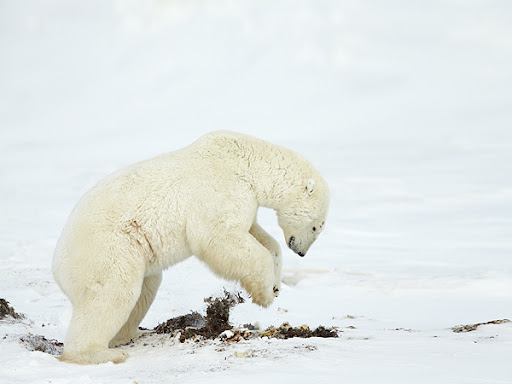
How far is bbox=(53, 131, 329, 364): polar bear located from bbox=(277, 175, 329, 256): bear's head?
0.12ft

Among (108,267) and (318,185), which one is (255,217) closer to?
(318,185)

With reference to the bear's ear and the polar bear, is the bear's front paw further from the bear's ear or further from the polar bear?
the bear's ear

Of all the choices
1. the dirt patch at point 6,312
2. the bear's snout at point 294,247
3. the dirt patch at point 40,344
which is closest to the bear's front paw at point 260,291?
the bear's snout at point 294,247

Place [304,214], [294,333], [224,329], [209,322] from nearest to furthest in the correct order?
1. [294,333]
2. [224,329]
3. [209,322]
4. [304,214]

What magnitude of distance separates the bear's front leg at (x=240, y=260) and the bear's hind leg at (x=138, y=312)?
1.13 m

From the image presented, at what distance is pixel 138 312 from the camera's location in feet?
22.3

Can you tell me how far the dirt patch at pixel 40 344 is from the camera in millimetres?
6617

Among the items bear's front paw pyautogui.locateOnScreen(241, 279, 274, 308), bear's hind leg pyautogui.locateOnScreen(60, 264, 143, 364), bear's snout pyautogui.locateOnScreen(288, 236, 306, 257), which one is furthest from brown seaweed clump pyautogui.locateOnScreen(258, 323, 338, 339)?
bear's hind leg pyautogui.locateOnScreen(60, 264, 143, 364)

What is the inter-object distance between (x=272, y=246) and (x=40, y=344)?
304 centimetres

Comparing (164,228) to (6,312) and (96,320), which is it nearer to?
(96,320)

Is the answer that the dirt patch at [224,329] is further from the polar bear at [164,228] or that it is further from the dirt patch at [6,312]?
the dirt patch at [6,312]

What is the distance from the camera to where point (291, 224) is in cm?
686

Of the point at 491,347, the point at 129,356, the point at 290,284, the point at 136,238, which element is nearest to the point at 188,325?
the point at 129,356

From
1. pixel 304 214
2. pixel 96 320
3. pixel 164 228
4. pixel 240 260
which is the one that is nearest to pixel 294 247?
pixel 304 214
